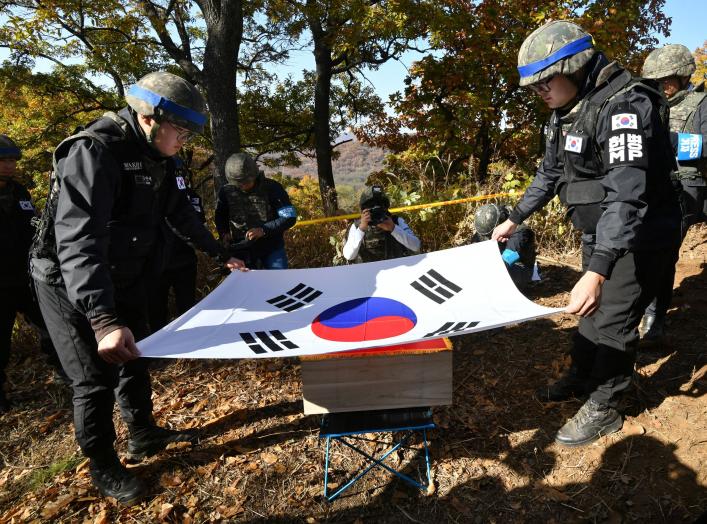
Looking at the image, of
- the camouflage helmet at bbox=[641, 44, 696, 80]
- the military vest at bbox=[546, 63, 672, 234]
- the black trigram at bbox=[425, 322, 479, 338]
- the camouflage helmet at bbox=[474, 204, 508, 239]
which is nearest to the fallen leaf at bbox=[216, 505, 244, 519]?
the black trigram at bbox=[425, 322, 479, 338]

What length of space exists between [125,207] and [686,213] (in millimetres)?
5031

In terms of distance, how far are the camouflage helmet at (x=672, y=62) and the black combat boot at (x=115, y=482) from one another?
5496mm

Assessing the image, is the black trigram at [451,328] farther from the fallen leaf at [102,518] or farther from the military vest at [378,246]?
the fallen leaf at [102,518]

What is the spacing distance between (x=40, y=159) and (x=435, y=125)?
33.3 feet

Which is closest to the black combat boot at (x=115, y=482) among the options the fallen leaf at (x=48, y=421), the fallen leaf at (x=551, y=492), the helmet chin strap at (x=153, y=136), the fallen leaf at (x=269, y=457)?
the fallen leaf at (x=269, y=457)

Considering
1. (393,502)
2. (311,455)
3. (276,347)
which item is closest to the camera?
(276,347)

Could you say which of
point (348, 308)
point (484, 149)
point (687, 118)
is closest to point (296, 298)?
point (348, 308)

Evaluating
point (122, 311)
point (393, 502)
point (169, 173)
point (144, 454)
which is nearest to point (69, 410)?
point (144, 454)

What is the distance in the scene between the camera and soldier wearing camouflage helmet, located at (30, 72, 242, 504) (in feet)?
6.81

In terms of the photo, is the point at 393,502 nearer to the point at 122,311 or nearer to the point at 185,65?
the point at 122,311

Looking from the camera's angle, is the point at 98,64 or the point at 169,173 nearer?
the point at 169,173

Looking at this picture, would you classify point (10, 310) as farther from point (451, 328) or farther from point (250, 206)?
point (451, 328)

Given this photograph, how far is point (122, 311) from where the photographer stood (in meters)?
2.80

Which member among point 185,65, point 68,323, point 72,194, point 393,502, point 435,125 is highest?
point 185,65
